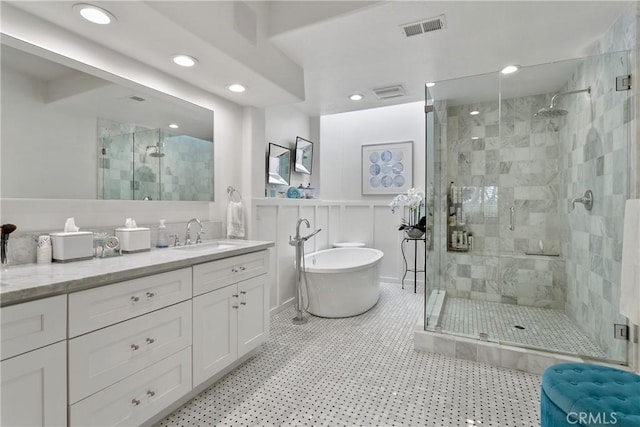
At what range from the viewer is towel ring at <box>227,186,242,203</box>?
3002mm

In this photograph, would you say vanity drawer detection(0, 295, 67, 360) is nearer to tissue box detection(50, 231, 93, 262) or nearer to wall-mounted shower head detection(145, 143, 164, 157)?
tissue box detection(50, 231, 93, 262)

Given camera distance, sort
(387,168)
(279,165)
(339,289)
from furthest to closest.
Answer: (387,168), (279,165), (339,289)

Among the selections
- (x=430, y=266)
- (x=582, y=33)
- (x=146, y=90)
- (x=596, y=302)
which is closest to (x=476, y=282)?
(x=430, y=266)

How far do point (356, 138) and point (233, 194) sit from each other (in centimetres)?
268

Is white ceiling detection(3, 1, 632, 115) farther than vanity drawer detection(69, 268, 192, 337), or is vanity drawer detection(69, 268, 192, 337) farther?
white ceiling detection(3, 1, 632, 115)

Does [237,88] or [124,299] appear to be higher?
[237,88]

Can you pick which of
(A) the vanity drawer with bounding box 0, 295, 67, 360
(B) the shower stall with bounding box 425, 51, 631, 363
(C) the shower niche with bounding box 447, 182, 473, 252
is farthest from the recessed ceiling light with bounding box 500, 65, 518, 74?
(A) the vanity drawer with bounding box 0, 295, 67, 360

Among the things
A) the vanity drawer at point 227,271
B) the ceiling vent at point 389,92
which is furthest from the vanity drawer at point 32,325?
the ceiling vent at point 389,92

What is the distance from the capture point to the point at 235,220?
2.86 meters

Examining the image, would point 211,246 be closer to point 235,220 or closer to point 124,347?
point 235,220

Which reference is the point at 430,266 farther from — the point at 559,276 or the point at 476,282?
the point at 559,276

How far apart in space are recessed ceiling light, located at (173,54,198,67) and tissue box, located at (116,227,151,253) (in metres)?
1.19

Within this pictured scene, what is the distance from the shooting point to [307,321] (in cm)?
323

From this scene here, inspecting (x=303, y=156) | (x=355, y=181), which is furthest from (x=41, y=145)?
(x=355, y=181)
